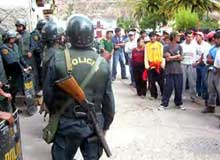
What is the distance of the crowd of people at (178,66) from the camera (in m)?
10.1

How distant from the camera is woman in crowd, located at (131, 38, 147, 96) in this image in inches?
494

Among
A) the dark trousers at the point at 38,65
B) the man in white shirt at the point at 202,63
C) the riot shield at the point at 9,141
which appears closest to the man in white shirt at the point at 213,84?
the man in white shirt at the point at 202,63

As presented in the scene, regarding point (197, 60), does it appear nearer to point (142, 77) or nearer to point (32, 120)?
point (142, 77)

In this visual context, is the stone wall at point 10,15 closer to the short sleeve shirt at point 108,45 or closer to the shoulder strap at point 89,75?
the short sleeve shirt at point 108,45

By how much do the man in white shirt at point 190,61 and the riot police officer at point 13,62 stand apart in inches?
150

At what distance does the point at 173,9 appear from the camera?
29312mm

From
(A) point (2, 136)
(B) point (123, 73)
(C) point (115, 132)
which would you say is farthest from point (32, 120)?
(B) point (123, 73)

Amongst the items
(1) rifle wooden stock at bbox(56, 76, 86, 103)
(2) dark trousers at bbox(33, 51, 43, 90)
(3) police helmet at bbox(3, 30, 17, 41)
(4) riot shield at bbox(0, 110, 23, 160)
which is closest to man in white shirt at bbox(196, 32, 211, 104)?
(2) dark trousers at bbox(33, 51, 43, 90)

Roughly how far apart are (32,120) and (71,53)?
5144 mm

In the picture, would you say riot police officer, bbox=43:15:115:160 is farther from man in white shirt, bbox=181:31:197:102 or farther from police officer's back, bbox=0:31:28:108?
man in white shirt, bbox=181:31:197:102

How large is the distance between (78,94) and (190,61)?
7.69 metres

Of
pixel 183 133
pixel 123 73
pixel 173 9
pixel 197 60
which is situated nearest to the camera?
pixel 183 133

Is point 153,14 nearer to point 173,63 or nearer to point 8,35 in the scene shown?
point 173,63

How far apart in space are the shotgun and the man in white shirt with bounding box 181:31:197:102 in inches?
290
